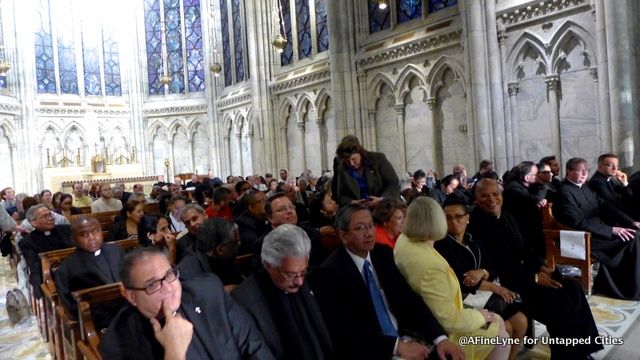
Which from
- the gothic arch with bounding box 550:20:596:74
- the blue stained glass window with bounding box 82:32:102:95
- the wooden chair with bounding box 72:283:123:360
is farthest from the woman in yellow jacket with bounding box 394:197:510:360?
the blue stained glass window with bounding box 82:32:102:95

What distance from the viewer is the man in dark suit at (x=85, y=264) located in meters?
3.98

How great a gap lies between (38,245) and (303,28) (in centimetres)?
1225

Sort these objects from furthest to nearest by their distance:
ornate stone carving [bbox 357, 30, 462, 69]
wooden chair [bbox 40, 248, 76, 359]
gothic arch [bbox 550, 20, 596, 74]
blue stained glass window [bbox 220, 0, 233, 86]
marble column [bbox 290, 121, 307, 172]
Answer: blue stained glass window [bbox 220, 0, 233, 86]
marble column [bbox 290, 121, 307, 172]
ornate stone carving [bbox 357, 30, 462, 69]
gothic arch [bbox 550, 20, 596, 74]
wooden chair [bbox 40, 248, 76, 359]

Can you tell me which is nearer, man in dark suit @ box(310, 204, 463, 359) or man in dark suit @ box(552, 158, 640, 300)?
man in dark suit @ box(310, 204, 463, 359)

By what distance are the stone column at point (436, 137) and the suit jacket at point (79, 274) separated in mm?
8986

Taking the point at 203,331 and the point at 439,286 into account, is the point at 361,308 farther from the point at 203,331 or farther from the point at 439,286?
the point at 203,331

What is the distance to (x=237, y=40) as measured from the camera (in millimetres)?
19719

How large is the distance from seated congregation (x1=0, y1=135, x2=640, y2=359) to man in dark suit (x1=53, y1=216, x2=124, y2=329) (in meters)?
0.01

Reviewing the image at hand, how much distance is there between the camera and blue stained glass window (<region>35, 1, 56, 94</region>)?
Result: 20.5m

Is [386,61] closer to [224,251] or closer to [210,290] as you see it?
[224,251]

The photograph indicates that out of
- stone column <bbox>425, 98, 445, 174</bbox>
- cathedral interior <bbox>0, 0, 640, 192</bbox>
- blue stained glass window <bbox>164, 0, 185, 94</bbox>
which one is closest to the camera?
cathedral interior <bbox>0, 0, 640, 192</bbox>

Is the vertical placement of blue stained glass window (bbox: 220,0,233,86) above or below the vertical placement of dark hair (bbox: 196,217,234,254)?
above

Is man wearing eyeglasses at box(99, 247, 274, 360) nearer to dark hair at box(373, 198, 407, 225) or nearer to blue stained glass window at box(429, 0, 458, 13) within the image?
dark hair at box(373, 198, 407, 225)

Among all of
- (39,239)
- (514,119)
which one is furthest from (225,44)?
(39,239)
